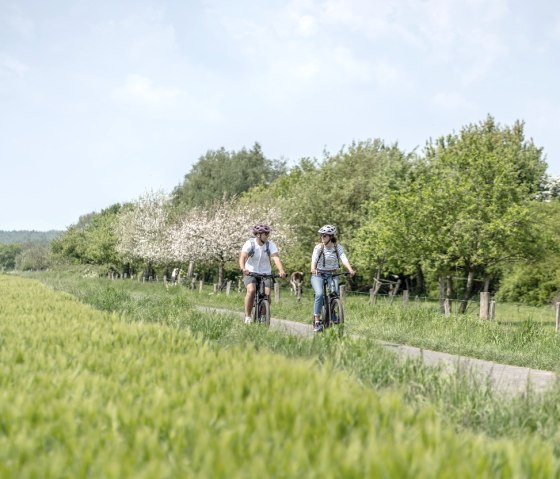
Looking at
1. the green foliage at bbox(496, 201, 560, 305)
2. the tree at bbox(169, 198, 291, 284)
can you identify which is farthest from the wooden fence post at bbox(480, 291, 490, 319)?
the tree at bbox(169, 198, 291, 284)

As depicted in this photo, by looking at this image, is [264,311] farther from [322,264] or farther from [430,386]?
[430,386]

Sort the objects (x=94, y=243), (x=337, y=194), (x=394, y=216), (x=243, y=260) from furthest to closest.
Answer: (x=94, y=243) → (x=337, y=194) → (x=394, y=216) → (x=243, y=260)

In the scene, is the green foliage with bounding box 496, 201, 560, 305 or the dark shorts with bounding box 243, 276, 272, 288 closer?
the dark shorts with bounding box 243, 276, 272, 288

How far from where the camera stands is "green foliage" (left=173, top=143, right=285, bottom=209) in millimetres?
71500

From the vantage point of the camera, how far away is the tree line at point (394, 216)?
25.7 m

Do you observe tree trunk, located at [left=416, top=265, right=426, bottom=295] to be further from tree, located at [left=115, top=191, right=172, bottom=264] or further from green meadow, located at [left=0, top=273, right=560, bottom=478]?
green meadow, located at [left=0, top=273, right=560, bottom=478]

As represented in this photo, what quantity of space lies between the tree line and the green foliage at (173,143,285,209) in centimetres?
13

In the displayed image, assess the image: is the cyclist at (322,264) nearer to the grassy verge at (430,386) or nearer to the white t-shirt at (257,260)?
the white t-shirt at (257,260)

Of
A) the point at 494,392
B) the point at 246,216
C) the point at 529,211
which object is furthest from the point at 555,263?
the point at 494,392

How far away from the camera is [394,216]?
2706 cm

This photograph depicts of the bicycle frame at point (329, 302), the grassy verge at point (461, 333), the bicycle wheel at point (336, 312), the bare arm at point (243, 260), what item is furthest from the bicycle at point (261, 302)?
the grassy verge at point (461, 333)

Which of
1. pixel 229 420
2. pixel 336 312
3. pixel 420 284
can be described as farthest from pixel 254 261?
pixel 420 284

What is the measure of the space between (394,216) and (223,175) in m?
47.4

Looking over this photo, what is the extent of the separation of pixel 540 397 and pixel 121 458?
4057mm
